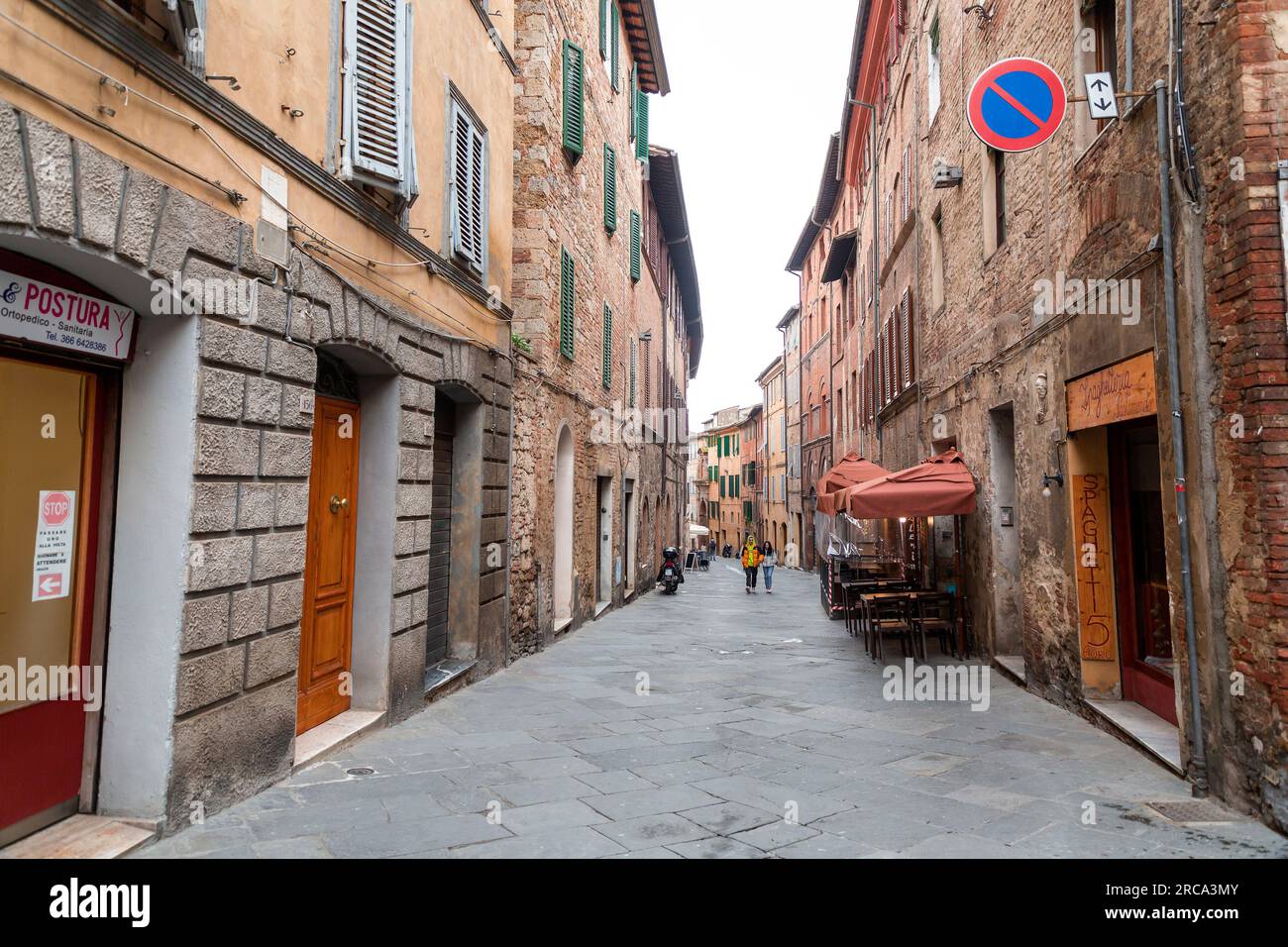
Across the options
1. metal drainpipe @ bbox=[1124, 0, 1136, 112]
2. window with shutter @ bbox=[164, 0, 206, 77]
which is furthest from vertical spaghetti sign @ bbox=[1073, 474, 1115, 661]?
window with shutter @ bbox=[164, 0, 206, 77]

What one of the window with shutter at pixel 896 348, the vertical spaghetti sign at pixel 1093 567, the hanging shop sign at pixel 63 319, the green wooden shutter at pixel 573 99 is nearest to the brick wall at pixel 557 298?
the green wooden shutter at pixel 573 99

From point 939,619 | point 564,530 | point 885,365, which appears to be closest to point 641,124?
point 885,365

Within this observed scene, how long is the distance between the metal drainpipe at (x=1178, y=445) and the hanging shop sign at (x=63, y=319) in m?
5.62

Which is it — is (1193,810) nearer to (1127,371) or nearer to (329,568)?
(1127,371)

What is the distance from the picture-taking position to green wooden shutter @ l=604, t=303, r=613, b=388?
50.0ft

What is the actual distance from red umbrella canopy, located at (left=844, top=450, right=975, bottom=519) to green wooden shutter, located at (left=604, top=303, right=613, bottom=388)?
7.07 meters

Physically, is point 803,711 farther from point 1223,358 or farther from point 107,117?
point 107,117

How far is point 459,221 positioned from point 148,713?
5158 millimetres

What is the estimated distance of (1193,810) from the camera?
14.7 ft

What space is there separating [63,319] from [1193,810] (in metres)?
6.00

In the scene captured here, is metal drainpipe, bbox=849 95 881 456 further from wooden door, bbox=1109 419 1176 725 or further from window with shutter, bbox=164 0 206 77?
window with shutter, bbox=164 0 206 77

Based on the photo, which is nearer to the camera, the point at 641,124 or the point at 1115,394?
the point at 1115,394

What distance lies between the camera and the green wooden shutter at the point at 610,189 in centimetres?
1513

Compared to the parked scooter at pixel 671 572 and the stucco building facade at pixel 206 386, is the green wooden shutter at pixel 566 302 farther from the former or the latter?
the parked scooter at pixel 671 572
